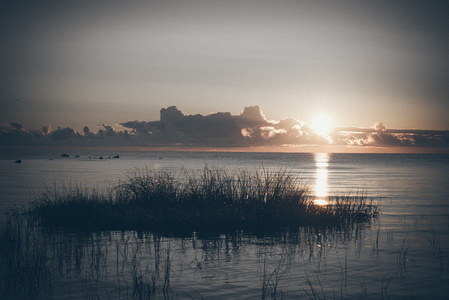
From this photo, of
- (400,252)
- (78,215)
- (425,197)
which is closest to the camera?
(400,252)

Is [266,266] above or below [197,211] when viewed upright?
below

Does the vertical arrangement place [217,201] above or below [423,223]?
above

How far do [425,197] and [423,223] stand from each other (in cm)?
1319

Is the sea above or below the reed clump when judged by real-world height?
below

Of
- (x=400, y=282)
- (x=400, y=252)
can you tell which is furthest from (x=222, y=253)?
(x=400, y=252)

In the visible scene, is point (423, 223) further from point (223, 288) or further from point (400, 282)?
point (223, 288)

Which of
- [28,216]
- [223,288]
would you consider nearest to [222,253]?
[223,288]

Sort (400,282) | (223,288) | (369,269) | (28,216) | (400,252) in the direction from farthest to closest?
(28,216) < (400,252) < (369,269) < (400,282) < (223,288)

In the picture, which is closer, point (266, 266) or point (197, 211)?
point (266, 266)

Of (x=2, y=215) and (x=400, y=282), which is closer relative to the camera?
(x=400, y=282)

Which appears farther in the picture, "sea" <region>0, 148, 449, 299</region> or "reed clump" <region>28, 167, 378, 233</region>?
"reed clump" <region>28, 167, 378, 233</region>

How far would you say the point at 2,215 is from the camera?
18.7 m

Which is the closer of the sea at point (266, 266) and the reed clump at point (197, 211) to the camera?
the sea at point (266, 266)

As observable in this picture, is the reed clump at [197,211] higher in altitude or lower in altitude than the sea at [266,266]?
higher
